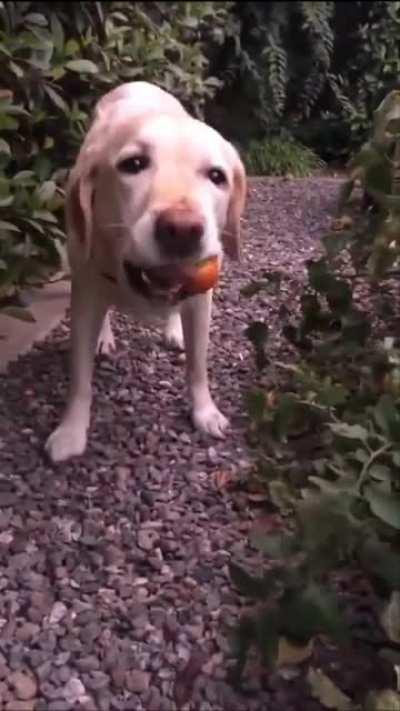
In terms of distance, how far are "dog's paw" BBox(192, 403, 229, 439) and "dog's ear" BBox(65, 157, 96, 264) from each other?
1.46 feet

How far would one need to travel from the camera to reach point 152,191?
6.01 ft

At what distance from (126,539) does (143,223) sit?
53 cm

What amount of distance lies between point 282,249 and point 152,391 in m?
0.88

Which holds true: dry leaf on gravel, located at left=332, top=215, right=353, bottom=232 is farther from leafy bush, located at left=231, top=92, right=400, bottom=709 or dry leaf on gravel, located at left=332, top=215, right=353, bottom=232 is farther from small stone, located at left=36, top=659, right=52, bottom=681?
small stone, located at left=36, top=659, right=52, bottom=681

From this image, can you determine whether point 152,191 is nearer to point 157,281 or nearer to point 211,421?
point 157,281

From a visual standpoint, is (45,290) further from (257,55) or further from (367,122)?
(257,55)

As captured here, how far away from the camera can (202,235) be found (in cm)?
178

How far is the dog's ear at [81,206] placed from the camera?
198 cm

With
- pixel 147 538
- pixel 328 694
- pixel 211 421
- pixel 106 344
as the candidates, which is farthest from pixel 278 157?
pixel 328 694

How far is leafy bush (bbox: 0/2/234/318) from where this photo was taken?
2.37 metres

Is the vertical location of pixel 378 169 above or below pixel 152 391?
above

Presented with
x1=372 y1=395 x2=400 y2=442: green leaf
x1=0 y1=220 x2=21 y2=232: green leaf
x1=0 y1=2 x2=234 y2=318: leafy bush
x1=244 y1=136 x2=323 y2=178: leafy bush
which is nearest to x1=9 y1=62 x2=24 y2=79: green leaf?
x1=0 y1=2 x2=234 y2=318: leafy bush

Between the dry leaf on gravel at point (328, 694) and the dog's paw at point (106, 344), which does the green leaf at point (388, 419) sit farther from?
the dog's paw at point (106, 344)

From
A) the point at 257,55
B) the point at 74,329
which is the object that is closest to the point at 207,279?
the point at 74,329
